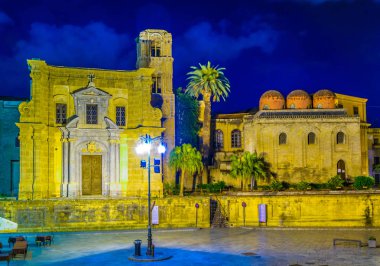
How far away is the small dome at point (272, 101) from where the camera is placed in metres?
52.6

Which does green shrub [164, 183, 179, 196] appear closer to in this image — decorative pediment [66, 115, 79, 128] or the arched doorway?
decorative pediment [66, 115, 79, 128]

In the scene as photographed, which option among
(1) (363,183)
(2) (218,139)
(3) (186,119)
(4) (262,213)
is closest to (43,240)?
(4) (262,213)

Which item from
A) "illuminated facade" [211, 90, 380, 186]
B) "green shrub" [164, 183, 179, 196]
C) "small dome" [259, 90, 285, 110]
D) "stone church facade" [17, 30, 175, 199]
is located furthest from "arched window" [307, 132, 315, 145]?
"stone church facade" [17, 30, 175, 199]

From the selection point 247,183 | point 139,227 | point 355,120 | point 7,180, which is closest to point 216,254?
point 139,227

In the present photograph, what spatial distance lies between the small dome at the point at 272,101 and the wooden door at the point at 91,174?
1966 centimetres

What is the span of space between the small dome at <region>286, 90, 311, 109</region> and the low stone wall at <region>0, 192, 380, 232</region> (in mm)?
13703

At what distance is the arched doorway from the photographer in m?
49.7

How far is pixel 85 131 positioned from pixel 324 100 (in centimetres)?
2509

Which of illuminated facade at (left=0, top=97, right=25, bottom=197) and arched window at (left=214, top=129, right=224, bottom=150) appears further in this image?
arched window at (left=214, top=129, right=224, bottom=150)

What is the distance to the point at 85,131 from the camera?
39.5 m

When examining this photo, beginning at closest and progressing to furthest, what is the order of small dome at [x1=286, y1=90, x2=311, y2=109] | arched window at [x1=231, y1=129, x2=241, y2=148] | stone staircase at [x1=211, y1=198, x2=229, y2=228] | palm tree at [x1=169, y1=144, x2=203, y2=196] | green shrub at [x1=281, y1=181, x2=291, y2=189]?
stone staircase at [x1=211, y1=198, x2=229, y2=228] < palm tree at [x1=169, y1=144, x2=203, y2=196] < green shrub at [x1=281, y1=181, x2=291, y2=189] < small dome at [x1=286, y1=90, x2=311, y2=109] < arched window at [x1=231, y1=129, x2=241, y2=148]

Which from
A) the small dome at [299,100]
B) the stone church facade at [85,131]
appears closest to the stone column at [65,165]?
the stone church facade at [85,131]

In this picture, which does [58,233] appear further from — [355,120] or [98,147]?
[355,120]

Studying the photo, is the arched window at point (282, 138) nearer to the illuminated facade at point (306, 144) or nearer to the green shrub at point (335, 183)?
the illuminated facade at point (306, 144)
